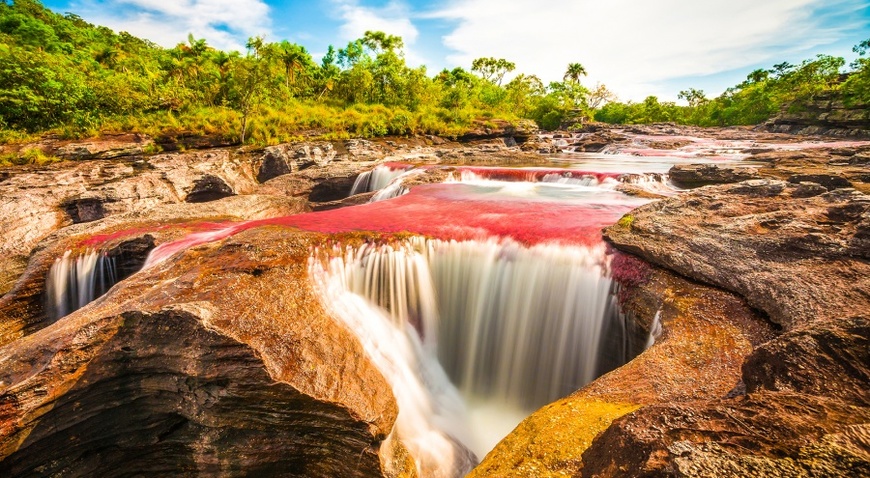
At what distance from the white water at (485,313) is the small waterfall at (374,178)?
10.9 meters

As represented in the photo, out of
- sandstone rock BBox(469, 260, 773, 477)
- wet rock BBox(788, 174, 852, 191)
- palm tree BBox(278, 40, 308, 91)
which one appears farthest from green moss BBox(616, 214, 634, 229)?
palm tree BBox(278, 40, 308, 91)

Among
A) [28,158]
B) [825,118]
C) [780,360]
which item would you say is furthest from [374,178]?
[825,118]

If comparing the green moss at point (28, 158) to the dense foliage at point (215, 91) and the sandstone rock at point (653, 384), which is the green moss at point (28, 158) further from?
the sandstone rock at point (653, 384)

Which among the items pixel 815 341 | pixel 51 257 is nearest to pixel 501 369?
pixel 815 341

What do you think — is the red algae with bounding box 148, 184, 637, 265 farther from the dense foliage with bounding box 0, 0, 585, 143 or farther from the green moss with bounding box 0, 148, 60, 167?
the dense foliage with bounding box 0, 0, 585, 143

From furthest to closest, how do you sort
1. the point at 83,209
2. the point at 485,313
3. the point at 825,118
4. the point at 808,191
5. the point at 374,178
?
the point at 825,118 → the point at 374,178 → the point at 83,209 → the point at 485,313 → the point at 808,191

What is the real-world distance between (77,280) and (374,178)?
455 inches

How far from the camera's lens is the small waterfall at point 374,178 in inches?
701

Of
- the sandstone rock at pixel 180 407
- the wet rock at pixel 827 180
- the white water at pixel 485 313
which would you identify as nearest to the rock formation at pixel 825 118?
the wet rock at pixel 827 180

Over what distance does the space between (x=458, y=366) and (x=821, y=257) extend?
18.1ft

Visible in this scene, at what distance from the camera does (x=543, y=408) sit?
399 centimetres

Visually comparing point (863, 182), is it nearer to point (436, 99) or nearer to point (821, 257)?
point (821, 257)

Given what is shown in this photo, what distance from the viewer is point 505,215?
360 inches

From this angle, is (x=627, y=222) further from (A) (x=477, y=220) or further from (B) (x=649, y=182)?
(B) (x=649, y=182)
